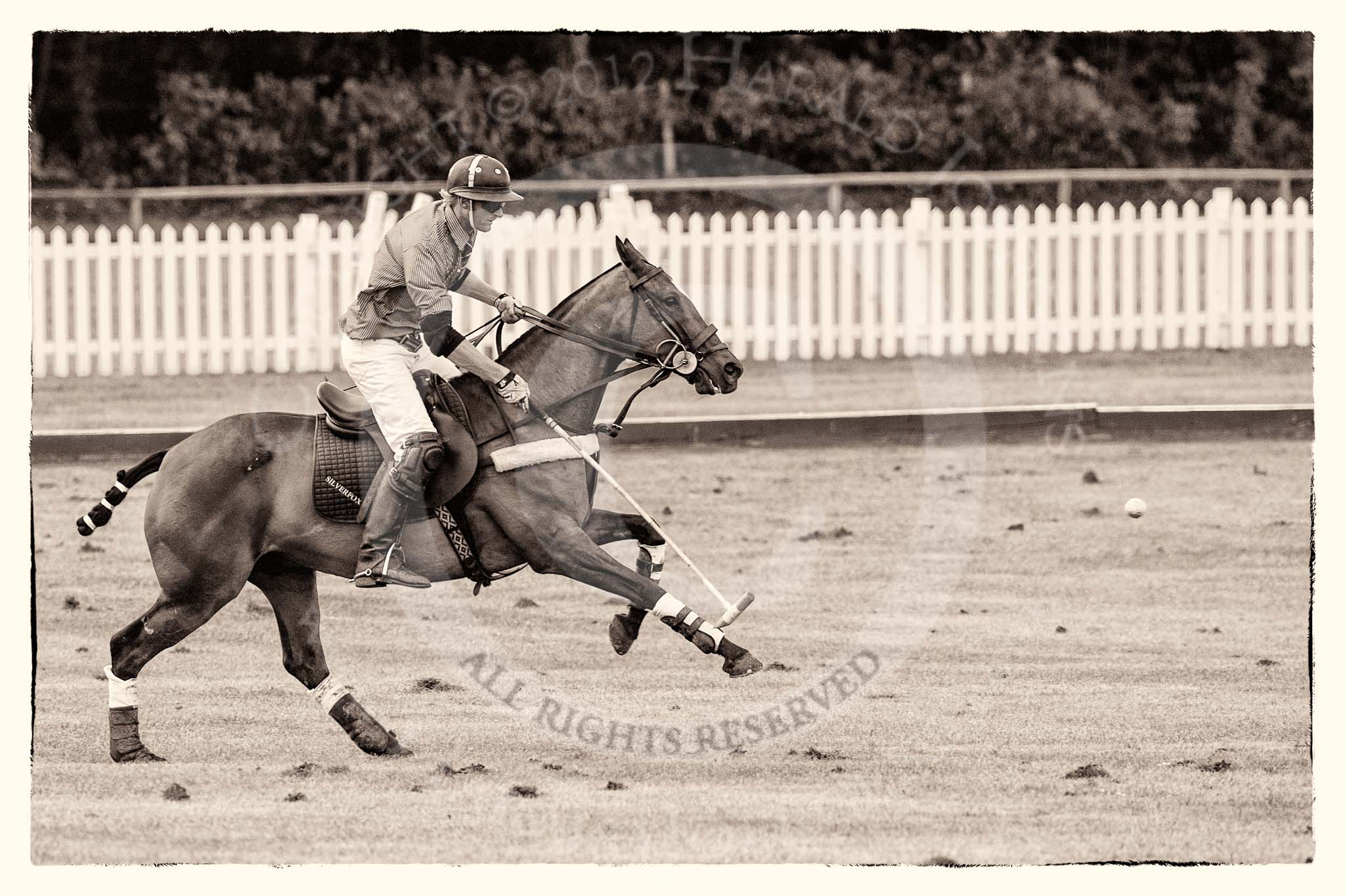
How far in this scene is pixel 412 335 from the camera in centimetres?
973

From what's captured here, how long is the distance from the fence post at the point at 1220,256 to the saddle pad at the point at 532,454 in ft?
43.3

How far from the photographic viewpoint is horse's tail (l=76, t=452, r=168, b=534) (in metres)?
9.82

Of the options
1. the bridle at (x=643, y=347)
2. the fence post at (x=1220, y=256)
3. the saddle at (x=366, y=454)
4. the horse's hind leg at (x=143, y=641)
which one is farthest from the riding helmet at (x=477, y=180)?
the fence post at (x=1220, y=256)

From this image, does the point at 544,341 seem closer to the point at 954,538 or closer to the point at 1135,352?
the point at 954,538

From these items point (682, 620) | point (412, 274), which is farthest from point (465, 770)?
point (412, 274)

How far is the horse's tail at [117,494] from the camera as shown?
982 centimetres

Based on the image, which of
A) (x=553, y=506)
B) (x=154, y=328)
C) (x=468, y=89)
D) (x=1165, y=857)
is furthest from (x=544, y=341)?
(x=468, y=89)

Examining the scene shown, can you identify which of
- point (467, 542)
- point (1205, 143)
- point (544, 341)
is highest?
point (1205, 143)

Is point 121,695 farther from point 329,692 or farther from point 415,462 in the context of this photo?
point 415,462

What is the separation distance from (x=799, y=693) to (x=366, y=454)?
2.83m

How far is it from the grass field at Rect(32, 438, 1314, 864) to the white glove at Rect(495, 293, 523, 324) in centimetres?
210

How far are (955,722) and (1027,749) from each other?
601 millimetres

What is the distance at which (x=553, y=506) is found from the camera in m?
9.77

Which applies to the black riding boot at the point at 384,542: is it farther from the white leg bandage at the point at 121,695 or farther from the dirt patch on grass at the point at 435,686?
the dirt patch on grass at the point at 435,686
